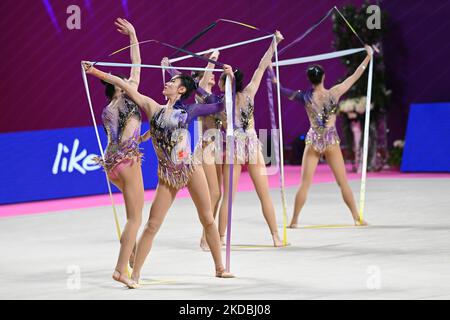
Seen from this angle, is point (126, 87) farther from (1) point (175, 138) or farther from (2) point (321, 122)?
(2) point (321, 122)

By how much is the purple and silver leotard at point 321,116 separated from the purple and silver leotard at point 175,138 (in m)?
3.29

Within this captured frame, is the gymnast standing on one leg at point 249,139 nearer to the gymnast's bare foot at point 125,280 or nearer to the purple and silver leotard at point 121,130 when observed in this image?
the purple and silver leotard at point 121,130

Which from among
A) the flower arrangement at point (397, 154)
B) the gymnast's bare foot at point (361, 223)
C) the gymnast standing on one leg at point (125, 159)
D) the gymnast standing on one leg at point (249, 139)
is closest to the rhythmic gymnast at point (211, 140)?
the gymnast standing on one leg at point (249, 139)

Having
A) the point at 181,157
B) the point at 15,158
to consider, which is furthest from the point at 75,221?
the point at 181,157

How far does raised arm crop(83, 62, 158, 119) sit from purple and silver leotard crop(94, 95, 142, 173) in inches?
10.5

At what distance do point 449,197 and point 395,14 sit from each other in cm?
619

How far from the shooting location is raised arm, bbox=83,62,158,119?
638 cm

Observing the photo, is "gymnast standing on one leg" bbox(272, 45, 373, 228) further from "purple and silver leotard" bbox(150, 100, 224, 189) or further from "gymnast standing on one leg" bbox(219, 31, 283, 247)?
"purple and silver leotard" bbox(150, 100, 224, 189)

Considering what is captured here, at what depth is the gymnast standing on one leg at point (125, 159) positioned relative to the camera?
652 cm

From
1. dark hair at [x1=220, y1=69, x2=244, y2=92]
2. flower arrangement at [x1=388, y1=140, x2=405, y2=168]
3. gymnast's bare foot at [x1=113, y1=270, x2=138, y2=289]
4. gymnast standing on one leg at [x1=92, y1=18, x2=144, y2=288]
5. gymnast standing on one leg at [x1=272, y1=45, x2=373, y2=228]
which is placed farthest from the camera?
flower arrangement at [x1=388, y1=140, x2=405, y2=168]

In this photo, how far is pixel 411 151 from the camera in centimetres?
1636

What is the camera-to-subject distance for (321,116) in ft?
31.7

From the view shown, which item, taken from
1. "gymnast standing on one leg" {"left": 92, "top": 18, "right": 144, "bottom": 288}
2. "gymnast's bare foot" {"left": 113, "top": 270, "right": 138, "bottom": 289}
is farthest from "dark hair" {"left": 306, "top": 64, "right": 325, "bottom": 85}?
"gymnast's bare foot" {"left": 113, "top": 270, "right": 138, "bottom": 289}

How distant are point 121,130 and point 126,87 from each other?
444 millimetres
